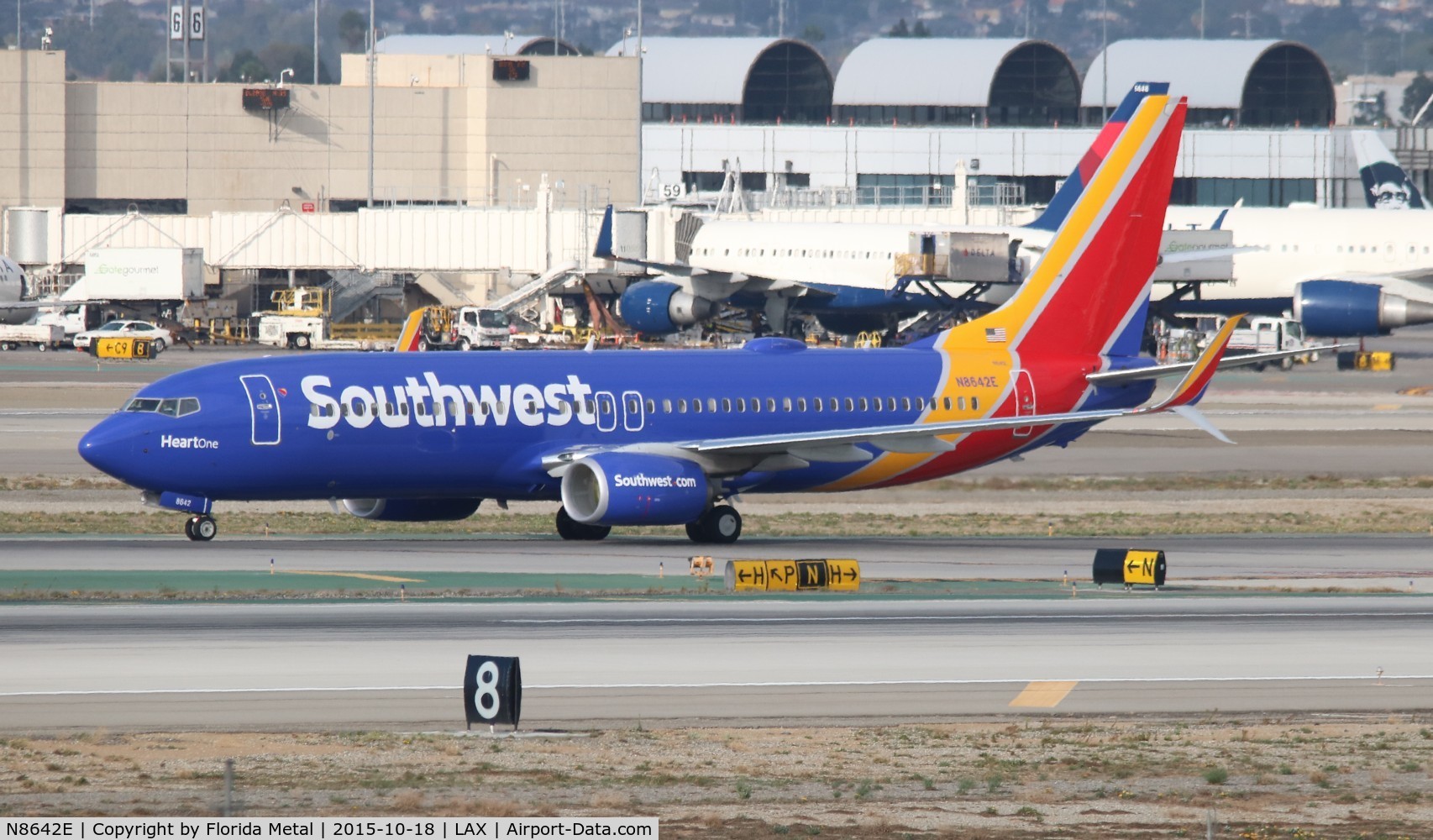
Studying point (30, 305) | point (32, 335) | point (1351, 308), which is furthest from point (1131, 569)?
point (32, 335)

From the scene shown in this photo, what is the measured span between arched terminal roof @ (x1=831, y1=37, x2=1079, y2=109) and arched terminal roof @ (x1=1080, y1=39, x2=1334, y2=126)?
146 inches

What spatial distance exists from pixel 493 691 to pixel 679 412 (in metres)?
19.4

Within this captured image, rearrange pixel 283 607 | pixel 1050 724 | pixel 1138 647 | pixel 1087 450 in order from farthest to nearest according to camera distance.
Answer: pixel 1087 450 < pixel 283 607 < pixel 1138 647 < pixel 1050 724

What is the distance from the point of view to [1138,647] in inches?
1042

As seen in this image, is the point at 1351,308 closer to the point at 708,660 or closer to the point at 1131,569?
the point at 1131,569

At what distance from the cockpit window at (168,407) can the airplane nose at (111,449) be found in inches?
27.1

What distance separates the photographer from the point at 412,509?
39688 mm

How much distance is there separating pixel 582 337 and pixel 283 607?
2987 inches

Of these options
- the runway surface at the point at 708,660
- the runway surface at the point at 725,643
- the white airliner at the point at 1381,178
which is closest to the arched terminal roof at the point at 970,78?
the white airliner at the point at 1381,178

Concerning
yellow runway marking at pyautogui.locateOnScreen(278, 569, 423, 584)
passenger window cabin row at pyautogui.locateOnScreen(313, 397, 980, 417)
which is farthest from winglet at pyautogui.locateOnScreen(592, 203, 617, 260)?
yellow runway marking at pyautogui.locateOnScreen(278, 569, 423, 584)

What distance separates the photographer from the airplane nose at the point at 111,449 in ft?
117

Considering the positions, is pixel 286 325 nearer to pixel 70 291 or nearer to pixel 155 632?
pixel 70 291

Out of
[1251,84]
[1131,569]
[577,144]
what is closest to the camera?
[1131,569]

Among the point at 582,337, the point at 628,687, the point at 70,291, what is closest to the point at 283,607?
the point at 628,687
